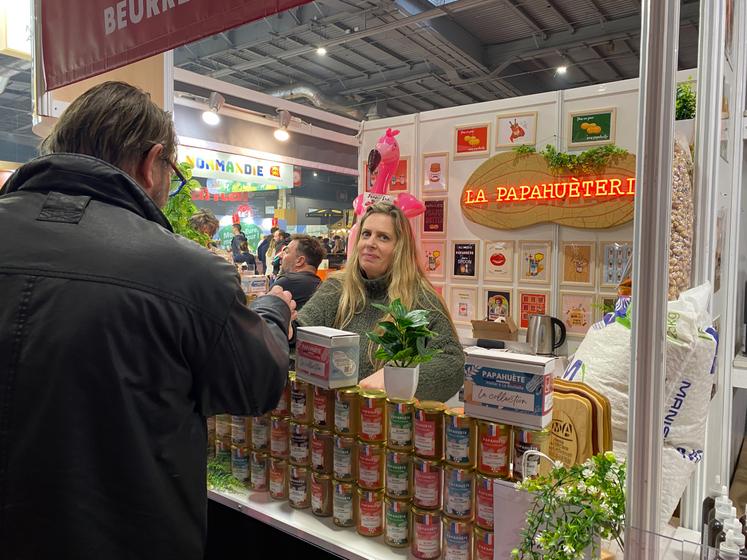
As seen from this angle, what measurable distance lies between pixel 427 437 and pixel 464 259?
4510 mm

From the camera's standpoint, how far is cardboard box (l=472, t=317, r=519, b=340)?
17.4 feet

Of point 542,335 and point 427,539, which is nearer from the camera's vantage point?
point 427,539

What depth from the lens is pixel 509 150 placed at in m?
5.53

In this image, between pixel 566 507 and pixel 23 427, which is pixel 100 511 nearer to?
pixel 23 427

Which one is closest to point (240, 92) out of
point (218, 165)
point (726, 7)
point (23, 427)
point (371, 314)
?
point (218, 165)

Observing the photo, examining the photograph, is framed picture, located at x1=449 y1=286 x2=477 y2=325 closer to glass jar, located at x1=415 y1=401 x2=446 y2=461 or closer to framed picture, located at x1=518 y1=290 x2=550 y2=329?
framed picture, located at x1=518 y1=290 x2=550 y2=329

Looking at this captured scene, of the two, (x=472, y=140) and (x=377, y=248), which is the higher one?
(x=472, y=140)

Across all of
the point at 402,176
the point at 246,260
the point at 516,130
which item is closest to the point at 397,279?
the point at 516,130

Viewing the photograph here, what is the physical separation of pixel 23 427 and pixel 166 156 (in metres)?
0.67

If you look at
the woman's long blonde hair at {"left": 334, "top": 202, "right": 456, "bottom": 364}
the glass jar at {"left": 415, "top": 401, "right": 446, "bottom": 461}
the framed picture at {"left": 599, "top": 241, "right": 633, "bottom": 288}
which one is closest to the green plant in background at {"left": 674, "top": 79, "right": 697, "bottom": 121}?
the woman's long blonde hair at {"left": 334, "top": 202, "right": 456, "bottom": 364}

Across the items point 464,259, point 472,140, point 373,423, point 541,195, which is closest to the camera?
point 373,423

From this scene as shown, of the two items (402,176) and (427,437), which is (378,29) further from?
(427,437)

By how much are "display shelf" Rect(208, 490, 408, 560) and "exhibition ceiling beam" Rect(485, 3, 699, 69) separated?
8.27 m

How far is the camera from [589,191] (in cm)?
502
